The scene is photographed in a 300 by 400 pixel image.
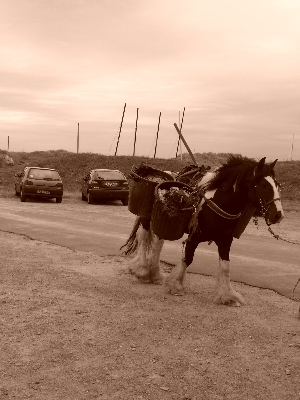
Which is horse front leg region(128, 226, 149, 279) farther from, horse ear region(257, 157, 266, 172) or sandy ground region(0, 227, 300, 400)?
horse ear region(257, 157, 266, 172)

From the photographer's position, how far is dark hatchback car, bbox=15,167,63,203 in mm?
23203

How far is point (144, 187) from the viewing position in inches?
284

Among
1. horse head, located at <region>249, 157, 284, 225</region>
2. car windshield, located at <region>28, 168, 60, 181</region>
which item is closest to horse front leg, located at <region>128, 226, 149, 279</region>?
horse head, located at <region>249, 157, 284, 225</region>

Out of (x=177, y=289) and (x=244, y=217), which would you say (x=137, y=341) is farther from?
(x=244, y=217)

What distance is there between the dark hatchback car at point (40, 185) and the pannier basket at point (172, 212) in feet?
56.8

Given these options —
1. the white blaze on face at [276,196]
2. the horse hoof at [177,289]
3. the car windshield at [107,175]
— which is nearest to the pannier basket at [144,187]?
the horse hoof at [177,289]

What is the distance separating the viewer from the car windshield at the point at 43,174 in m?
23.8

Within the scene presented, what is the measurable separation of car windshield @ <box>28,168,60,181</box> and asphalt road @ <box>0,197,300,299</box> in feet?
19.4

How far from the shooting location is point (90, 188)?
23.3m

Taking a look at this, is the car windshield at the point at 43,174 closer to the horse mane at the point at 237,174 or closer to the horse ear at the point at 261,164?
the horse mane at the point at 237,174

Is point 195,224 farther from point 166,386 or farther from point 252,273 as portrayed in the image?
point 166,386

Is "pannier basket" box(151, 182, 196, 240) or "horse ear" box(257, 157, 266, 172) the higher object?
"horse ear" box(257, 157, 266, 172)

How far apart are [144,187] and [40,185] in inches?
666

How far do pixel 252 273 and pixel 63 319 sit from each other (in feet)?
13.1
